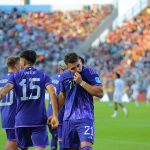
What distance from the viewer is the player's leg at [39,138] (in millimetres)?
11672

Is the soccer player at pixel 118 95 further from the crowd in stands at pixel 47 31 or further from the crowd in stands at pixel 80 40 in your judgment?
the crowd in stands at pixel 47 31

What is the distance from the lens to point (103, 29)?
58.3 m

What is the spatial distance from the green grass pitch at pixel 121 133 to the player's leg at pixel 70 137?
580 cm

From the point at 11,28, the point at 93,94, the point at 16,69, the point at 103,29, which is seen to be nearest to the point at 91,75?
the point at 93,94

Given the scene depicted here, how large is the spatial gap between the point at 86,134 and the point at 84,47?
44737 millimetres

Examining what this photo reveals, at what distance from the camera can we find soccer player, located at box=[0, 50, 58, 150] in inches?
459

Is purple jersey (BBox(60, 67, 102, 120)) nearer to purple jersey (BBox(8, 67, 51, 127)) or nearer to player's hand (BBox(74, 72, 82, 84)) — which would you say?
player's hand (BBox(74, 72, 82, 84))

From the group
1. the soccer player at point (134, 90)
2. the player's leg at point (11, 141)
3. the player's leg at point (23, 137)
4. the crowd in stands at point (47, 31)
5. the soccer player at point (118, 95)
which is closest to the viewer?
the player's leg at point (23, 137)

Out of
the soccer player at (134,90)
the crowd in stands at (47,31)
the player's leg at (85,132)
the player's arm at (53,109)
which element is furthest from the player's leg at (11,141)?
the crowd in stands at (47,31)

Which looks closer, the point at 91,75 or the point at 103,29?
the point at 91,75

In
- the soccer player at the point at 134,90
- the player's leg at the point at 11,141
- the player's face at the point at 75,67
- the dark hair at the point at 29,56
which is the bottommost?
the soccer player at the point at 134,90

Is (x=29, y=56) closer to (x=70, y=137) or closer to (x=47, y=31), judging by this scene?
(x=70, y=137)

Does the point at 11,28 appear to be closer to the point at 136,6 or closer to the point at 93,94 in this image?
the point at 136,6

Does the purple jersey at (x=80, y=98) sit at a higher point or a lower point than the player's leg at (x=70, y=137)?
higher
